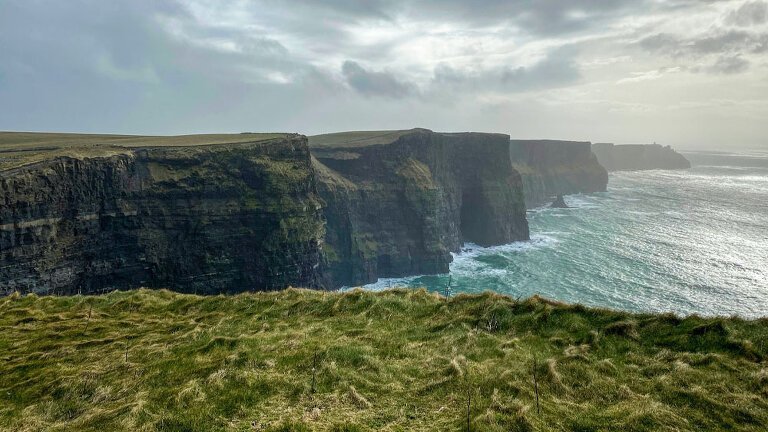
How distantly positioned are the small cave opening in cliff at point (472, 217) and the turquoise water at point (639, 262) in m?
5.37

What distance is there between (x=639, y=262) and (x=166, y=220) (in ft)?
344

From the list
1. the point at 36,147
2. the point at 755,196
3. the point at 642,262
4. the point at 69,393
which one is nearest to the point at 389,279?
the point at 642,262

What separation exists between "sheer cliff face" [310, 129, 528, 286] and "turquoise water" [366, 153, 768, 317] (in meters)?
6.62

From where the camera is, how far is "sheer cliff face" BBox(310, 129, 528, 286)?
97.6 m

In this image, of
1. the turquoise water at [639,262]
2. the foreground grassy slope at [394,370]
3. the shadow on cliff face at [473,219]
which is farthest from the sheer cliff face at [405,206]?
the foreground grassy slope at [394,370]

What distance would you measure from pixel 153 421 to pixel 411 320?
11.3m

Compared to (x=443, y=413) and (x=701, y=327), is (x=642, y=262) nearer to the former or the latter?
(x=701, y=327)

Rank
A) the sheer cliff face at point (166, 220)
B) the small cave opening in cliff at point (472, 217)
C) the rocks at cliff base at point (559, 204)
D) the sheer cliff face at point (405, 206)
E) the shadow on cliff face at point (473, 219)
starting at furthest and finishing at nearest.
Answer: the rocks at cliff base at point (559, 204), the small cave opening in cliff at point (472, 217), the shadow on cliff face at point (473, 219), the sheer cliff face at point (405, 206), the sheer cliff face at point (166, 220)

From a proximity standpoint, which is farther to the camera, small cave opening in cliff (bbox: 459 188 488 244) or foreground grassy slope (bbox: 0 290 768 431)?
small cave opening in cliff (bbox: 459 188 488 244)

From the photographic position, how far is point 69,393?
39.5 feet

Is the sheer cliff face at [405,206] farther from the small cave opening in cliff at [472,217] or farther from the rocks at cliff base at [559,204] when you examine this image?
the rocks at cliff base at [559,204]

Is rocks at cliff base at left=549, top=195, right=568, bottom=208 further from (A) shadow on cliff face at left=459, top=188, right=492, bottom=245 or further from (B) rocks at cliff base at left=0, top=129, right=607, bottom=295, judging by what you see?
(B) rocks at cliff base at left=0, top=129, right=607, bottom=295

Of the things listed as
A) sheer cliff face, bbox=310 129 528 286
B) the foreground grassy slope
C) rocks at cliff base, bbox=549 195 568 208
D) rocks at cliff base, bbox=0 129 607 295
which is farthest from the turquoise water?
the foreground grassy slope

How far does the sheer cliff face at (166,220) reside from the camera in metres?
48.3
